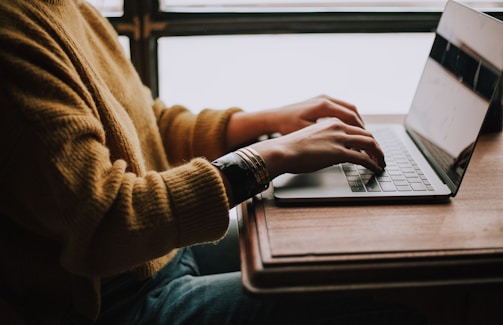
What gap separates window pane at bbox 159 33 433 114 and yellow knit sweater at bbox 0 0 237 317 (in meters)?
0.73

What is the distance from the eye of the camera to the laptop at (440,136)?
85cm

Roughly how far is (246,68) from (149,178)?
95cm

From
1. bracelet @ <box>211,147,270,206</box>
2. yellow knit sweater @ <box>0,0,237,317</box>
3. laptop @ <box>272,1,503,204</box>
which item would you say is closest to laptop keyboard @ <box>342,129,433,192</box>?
laptop @ <box>272,1,503,204</box>

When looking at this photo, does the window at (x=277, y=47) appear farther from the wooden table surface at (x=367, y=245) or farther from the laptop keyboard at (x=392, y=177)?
the wooden table surface at (x=367, y=245)

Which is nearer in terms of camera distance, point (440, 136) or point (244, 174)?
point (244, 174)

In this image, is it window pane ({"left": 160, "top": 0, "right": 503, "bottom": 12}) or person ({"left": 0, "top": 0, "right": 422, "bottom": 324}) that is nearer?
person ({"left": 0, "top": 0, "right": 422, "bottom": 324})

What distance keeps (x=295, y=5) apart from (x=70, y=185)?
41.3 inches

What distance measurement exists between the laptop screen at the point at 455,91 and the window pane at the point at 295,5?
473 mm

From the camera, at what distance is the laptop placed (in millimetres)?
848

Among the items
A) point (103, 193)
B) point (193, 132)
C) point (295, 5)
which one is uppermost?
point (295, 5)

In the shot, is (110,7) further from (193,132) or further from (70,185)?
(70,185)

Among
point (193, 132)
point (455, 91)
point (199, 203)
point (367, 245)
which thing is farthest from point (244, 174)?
point (455, 91)

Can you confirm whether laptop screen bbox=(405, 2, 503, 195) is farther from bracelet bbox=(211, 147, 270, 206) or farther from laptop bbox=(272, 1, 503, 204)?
bracelet bbox=(211, 147, 270, 206)

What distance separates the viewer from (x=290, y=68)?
1.65 metres
